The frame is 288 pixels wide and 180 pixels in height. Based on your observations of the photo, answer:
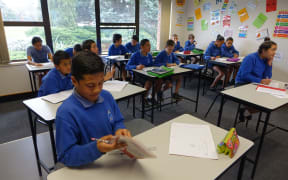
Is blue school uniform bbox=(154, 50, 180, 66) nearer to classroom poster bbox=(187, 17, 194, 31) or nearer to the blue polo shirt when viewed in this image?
the blue polo shirt

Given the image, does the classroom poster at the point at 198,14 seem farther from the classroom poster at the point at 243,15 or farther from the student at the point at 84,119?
the student at the point at 84,119

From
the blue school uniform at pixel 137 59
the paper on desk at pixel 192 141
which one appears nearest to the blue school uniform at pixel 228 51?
the blue school uniform at pixel 137 59

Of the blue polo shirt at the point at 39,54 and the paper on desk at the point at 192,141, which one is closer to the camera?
the paper on desk at the point at 192,141

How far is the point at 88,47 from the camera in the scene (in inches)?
122

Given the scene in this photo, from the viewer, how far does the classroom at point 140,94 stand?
0.95m

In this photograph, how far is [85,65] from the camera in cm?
93

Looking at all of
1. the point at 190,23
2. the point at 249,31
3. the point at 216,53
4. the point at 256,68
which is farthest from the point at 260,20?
the point at 256,68

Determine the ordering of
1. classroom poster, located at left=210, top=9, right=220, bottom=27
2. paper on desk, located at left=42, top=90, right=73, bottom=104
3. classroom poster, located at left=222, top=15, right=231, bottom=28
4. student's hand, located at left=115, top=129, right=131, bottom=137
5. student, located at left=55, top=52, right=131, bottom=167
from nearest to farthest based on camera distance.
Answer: student, located at left=55, top=52, right=131, bottom=167
student's hand, located at left=115, top=129, right=131, bottom=137
paper on desk, located at left=42, top=90, right=73, bottom=104
classroom poster, located at left=222, top=15, right=231, bottom=28
classroom poster, located at left=210, top=9, right=220, bottom=27

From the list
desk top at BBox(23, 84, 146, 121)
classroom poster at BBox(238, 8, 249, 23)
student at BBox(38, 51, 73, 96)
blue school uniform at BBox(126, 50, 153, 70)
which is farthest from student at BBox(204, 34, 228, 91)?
student at BBox(38, 51, 73, 96)

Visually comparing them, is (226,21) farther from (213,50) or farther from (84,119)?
(84,119)

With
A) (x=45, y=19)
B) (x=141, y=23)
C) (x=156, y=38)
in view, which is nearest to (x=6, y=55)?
(x=45, y=19)

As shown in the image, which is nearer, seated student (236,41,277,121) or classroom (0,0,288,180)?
classroom (0,0,288,180)

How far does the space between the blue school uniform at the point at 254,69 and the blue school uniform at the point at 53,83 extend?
2298 mm

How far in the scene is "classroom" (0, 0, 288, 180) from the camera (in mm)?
954
